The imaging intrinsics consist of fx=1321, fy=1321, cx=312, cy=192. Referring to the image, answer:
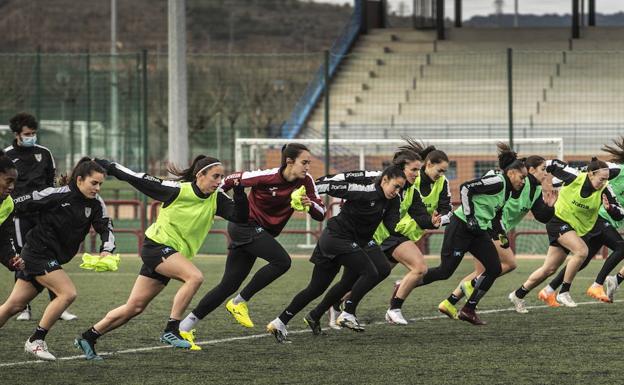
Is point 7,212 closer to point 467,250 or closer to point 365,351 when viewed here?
point 365,351

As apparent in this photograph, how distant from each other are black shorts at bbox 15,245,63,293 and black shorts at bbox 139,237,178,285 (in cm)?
68

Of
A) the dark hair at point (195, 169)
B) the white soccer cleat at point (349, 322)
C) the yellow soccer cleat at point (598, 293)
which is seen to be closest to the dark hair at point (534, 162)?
the yellow soccer cleat at point (598, 293)

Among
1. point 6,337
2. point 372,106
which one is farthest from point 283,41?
point 6,337

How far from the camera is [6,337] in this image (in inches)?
462

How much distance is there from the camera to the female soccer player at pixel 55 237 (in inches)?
402

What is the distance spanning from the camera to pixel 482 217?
12.7m

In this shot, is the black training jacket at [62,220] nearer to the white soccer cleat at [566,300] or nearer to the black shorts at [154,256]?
the black shorts at [154,256]

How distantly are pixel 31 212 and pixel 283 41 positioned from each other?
261ft

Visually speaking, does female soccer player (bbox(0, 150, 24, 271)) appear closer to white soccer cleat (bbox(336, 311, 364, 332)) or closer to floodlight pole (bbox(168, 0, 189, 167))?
white soccer cleat (bbox(336, 311, 364, 332))

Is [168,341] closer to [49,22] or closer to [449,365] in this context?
[449,365]

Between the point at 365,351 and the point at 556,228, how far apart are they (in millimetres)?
4144

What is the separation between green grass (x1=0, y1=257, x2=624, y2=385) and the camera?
31.0 ft

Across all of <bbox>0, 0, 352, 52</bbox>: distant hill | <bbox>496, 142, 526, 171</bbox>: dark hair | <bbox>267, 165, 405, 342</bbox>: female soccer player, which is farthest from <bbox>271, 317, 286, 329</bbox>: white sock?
<bbox>0, 0, 352, 52</bbox>: distant hill

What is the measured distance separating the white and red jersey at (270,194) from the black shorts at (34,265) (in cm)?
173
